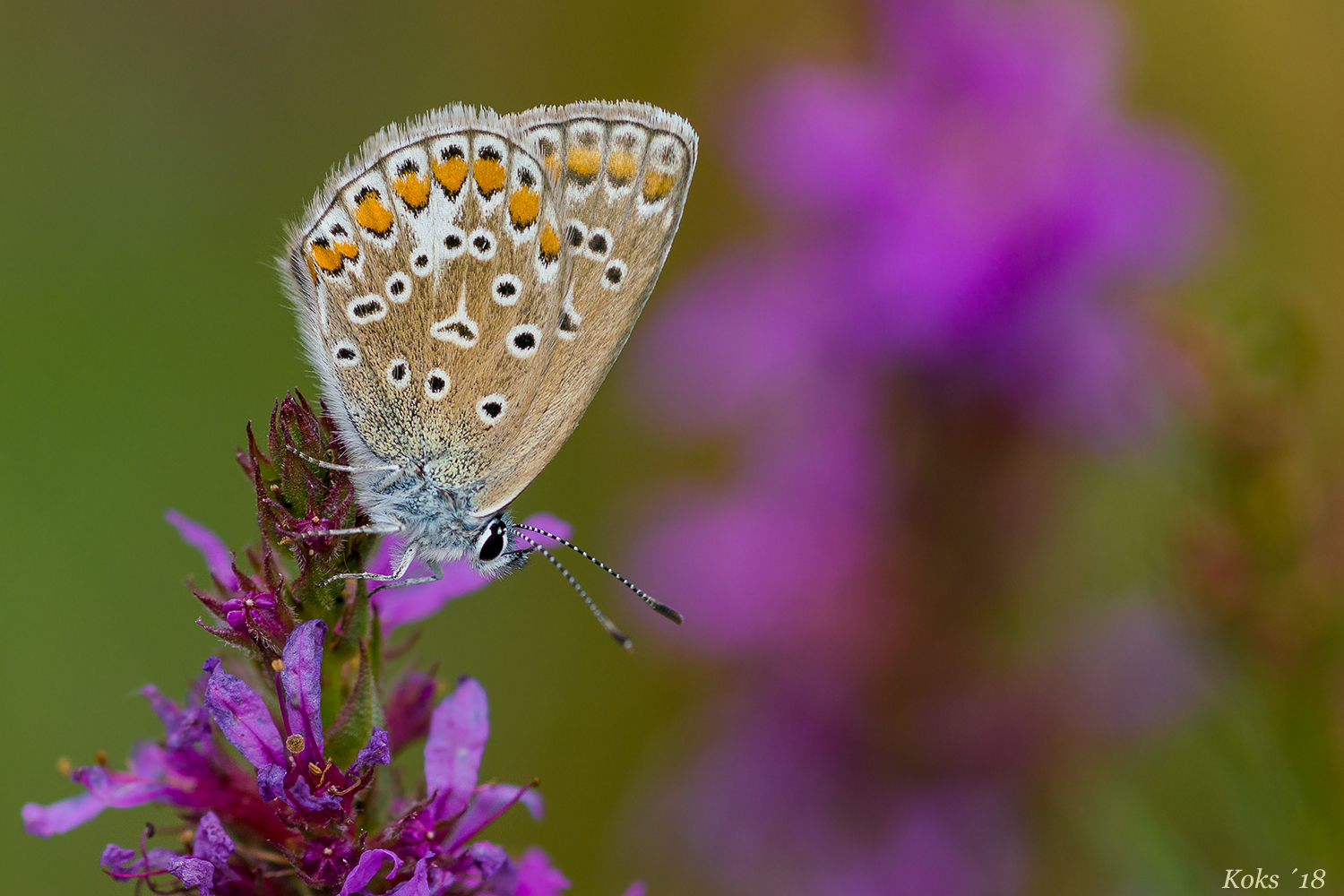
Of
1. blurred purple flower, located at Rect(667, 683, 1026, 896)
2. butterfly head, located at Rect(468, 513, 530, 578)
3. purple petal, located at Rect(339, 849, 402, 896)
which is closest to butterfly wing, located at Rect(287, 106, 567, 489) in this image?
butterfly head, located at Rect(468, 513, 530, 578)

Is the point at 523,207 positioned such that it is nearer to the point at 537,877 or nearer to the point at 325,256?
the point at 325,256

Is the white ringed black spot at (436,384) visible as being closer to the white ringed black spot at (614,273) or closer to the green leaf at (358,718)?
the white ringed black spot at (614,273)

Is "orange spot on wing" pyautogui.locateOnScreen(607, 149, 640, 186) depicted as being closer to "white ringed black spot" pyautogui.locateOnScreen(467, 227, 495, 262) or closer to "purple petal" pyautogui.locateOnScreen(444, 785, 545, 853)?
"white ringed black spot" pyautogui.locateOnScreen(467, 227, 495, 262)

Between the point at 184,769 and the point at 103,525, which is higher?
the point at 184,769

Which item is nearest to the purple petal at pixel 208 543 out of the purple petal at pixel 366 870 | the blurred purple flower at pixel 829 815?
the purple petal at pixel 366 870

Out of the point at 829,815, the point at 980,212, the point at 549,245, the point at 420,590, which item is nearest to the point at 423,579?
the point at 420,590

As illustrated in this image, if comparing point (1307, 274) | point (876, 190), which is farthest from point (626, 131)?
point (1307, 274)

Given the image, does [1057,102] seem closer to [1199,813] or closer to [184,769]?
[1199,813]
